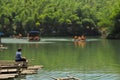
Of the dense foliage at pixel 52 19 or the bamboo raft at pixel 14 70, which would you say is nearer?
the bamboo raft at pixel 14 70

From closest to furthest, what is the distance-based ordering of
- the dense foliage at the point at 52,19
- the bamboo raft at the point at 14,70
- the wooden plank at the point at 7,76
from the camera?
the wooden plank at the point at 7,76 → the bamboo raft at the point at 14,70 → the dense foliage at the point at 52,19

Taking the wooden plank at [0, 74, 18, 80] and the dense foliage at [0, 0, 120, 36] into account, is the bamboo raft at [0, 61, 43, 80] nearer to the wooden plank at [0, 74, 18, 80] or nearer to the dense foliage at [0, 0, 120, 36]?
the wooden plank at [0, 74, 18, 80]

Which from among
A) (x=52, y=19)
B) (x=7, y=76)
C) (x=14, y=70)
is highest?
(x=52, y=19)

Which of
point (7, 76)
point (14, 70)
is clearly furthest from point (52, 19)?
point (7, 76)

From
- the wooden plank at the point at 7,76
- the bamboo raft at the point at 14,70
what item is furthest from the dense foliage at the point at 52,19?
the wooden plank at the point at 7,76

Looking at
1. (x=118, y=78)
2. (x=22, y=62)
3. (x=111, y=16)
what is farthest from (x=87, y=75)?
(x=111, y=16)

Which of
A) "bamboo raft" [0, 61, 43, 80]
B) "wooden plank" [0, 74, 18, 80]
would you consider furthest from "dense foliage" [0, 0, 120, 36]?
"wooden plank" [0, 74, 18, 80]

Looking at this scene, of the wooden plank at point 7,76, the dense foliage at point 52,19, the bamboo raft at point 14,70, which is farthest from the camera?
the dense foliage at point 52,19

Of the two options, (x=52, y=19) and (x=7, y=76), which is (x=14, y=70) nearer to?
(x=7, y=76)

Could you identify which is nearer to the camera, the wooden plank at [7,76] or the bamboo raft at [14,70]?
the wooden plank at [7,76]

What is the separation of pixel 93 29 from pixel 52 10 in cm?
1557

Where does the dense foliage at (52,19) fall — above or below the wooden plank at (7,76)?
above

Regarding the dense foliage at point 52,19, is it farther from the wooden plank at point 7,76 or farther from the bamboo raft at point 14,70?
the wooden plank at point 7,76

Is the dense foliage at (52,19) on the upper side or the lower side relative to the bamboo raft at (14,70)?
upper
